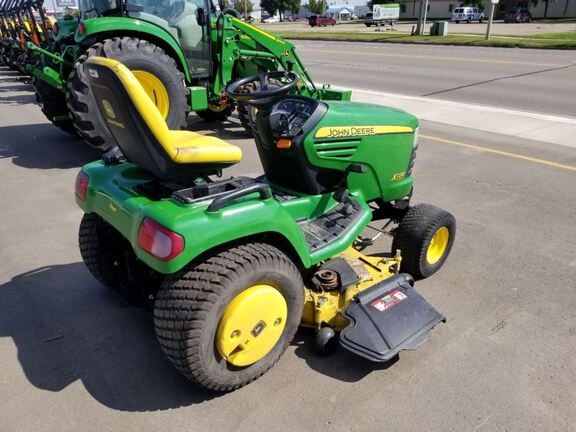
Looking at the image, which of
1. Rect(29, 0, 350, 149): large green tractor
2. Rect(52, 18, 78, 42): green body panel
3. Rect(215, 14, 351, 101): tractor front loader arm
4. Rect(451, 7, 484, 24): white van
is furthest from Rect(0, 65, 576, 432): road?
Rect(451, 7, 484, 24): white van

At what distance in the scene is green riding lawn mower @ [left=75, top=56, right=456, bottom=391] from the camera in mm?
2100

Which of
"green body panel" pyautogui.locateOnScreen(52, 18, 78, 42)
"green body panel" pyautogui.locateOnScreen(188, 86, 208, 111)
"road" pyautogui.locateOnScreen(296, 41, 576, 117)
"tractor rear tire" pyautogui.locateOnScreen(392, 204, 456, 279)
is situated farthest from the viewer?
"road" pyautogui.locateOnScreen(296, 41, 576, 117)

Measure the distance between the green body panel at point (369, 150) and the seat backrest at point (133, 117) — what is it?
3.18ft

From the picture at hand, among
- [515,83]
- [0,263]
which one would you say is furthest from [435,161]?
[515,83]

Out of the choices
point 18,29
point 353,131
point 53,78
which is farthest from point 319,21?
point 353,131

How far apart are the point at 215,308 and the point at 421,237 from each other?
65.6 inches

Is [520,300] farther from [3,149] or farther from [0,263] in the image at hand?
[3,149]

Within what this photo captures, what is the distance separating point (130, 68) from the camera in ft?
18.9

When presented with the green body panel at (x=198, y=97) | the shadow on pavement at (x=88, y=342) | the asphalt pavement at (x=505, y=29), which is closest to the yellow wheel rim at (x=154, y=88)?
the green body panel at (x=198, y=97)

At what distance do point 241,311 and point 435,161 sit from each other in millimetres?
4599

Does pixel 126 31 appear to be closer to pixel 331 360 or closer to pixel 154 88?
pixel 154 88

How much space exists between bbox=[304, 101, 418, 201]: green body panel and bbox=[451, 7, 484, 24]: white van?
50.6 m

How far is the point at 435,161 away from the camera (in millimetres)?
6094

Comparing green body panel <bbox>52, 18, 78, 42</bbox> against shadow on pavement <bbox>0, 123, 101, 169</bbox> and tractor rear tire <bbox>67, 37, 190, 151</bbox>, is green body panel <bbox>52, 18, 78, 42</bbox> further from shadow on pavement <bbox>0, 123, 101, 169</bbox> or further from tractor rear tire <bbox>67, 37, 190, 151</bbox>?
tractor rear tire <bbox>67, 37, 190, 151</bbox>
